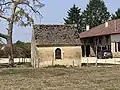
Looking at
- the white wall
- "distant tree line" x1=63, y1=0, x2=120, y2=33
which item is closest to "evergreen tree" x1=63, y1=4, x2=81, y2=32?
"distant tree line" x1=63, y1=0, x2=120, y2=33

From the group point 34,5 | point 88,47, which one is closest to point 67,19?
point 88,47

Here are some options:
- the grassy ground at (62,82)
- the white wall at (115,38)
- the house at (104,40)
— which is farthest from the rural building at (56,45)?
the house at (104,40)

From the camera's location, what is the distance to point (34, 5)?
163ft

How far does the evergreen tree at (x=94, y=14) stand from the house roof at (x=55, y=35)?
64561 mm

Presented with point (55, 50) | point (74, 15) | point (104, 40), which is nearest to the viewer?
point (55, 50)

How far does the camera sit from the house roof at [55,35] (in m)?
47.6

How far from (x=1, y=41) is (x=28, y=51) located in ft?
60.8

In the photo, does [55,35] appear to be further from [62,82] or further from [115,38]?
[62,82]

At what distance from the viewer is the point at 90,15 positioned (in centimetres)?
11938

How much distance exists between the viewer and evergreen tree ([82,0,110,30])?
4584 inches

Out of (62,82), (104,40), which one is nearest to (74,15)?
(104,40)

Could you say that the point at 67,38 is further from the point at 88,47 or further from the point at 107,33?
the point at 88,47

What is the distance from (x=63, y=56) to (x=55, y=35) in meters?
4.02

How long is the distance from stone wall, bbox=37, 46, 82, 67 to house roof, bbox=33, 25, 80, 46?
26.2 inches
